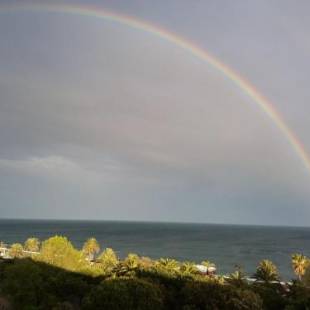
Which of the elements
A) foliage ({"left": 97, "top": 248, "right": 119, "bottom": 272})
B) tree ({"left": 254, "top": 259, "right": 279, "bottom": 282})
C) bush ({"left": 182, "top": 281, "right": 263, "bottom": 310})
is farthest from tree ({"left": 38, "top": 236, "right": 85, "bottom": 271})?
tree ({"left": 254, "top": 259, "right": 279, "bottom": 282})

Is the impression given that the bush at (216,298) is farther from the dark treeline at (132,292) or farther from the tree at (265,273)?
the tree at (265,273)

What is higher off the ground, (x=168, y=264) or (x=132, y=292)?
(x=132, y=292)

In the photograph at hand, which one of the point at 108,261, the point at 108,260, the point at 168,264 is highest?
the point at 168,264

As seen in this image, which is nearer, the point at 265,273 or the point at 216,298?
the point at 216,298

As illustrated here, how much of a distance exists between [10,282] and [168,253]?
141 metres

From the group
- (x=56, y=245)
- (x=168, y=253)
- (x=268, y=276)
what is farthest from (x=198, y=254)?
(x=56, y=245)

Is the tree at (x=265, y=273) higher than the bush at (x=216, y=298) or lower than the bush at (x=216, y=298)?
lower

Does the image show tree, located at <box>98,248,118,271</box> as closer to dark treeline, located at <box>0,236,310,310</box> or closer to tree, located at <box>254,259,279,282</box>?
dark treeline, located at <box>0,236,310,310</box>

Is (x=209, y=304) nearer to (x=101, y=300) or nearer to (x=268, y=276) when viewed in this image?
(x=101, y=300)

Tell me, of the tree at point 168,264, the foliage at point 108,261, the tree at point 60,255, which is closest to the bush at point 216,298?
the tree at point 168,264

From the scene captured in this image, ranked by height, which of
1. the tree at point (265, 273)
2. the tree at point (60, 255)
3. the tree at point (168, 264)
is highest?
the tree at point (60, 255)

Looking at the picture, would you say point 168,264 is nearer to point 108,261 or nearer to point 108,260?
point 108,261

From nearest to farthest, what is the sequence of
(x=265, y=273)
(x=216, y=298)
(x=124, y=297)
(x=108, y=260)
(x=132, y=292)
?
(x=124, y=297)
(x=132, y=292)
(x=216, y=298)
(x=265, y=273)
(x=108, y=260)

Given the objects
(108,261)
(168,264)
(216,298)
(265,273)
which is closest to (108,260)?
(108,261)
